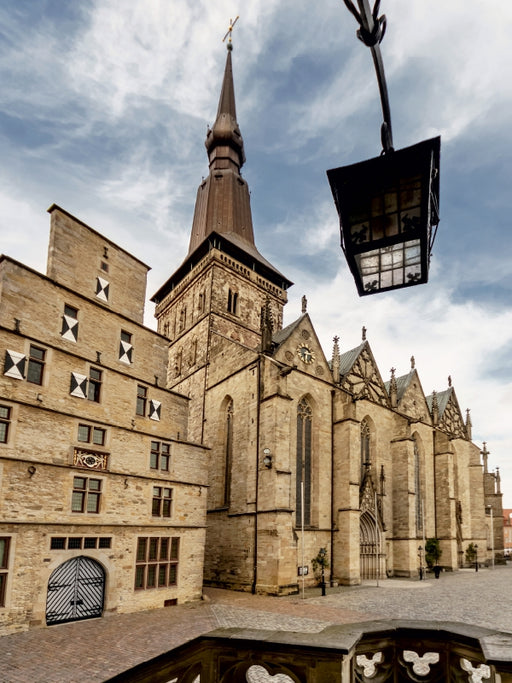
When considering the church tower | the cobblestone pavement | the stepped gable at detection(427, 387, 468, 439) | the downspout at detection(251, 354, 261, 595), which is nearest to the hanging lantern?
the cobblestone pavement

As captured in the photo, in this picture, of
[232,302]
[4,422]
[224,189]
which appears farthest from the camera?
[224,189]

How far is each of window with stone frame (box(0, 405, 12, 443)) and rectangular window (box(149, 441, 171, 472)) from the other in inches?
234

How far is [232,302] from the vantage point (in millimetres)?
37750

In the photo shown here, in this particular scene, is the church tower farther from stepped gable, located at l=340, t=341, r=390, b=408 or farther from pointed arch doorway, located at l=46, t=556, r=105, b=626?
pointed arch doorway, located at l=46, t=556, r=105, b=626

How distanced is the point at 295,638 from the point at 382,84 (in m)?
3.51

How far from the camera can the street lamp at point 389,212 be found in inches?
142

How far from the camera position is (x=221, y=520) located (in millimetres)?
27688

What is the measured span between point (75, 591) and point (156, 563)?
347 cm

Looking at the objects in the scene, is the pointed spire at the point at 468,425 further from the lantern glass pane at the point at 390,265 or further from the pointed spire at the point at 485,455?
the lantern glass pane at the point at 390,265

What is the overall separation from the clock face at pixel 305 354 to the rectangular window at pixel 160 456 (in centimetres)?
1148

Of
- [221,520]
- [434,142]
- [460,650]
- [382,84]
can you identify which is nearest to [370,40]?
[382,84]

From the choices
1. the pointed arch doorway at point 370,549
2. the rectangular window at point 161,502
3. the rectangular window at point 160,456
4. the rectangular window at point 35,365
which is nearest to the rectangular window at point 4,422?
the rectangular window at point 35,365

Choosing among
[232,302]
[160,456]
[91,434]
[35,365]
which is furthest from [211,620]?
[232,302]

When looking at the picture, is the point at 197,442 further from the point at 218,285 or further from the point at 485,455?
the point at 485,455
